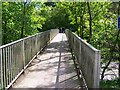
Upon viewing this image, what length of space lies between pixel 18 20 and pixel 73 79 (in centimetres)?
967

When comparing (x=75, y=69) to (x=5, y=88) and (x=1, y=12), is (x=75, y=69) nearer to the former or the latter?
(x=5, y=88)

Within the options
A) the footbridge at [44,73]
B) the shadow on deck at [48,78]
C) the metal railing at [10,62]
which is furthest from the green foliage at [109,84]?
the metal railing at [10,62]

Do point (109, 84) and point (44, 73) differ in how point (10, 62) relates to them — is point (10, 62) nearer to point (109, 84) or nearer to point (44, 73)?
point (44, 73)

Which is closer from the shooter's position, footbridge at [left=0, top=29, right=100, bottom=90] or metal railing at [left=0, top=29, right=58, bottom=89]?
footbridge at [left=0, top=29, right=100, bottom=90]

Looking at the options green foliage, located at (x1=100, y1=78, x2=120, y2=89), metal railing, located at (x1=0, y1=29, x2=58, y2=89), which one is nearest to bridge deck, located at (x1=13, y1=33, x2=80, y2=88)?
metal railing, located at (x1=0, y1=29, x2=58, y2=89)

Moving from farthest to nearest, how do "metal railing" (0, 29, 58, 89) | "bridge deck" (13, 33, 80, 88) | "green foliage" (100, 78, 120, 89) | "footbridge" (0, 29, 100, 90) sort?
"bridge deck" (13, 33, 80, 88) → "metal railing" (0, 29, 58, 89) → "green foliage" (100, 78, 120, 89) → "footbridge" (0, 29, 100, 90)

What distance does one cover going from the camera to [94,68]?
13.4 ft

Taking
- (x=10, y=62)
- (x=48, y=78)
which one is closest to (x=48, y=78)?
(x=48, y=78)

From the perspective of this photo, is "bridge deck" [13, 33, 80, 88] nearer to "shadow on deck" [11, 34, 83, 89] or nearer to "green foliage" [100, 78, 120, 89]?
"shadow on deck" [11, 34, 83, 89]

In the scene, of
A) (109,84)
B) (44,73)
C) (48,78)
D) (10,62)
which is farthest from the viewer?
(44,73)

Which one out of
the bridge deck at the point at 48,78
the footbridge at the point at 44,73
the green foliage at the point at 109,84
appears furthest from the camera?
the bridge deck at the point at 48,78

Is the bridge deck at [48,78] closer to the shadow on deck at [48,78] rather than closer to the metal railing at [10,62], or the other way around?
the shadow on deck at [48,78]

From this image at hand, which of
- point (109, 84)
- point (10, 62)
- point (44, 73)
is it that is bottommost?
point (44, 73)

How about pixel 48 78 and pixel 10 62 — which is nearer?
pixel 10 62
